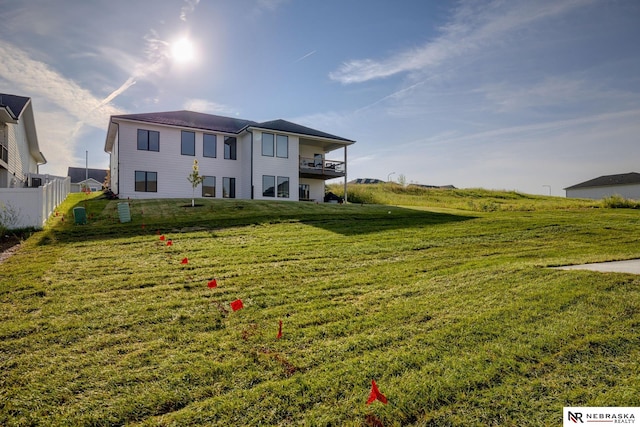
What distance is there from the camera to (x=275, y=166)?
76.2 ft

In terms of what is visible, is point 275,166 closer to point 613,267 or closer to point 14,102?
point 14,102

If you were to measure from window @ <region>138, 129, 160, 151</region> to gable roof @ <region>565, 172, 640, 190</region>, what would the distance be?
198ft

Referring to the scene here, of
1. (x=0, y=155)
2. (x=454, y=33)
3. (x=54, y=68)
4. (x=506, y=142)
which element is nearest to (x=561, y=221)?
(x=454, y=33)

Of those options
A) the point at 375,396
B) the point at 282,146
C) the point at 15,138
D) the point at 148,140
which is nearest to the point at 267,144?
the point at 282,146

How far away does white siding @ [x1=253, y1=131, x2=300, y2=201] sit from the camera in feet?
73.7

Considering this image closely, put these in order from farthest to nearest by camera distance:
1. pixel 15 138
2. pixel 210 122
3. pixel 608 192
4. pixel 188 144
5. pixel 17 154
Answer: pixel 608 192, pixel 210 122, pixel 188 144, pixel 17 154, pixel 15 138

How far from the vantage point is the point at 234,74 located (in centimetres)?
1380

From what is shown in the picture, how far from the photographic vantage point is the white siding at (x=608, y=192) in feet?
152

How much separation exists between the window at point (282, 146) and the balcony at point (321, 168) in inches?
76.8

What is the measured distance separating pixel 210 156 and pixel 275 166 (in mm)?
4511

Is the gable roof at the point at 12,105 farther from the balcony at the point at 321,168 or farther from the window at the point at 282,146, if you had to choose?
the balcony at the point at 321,168

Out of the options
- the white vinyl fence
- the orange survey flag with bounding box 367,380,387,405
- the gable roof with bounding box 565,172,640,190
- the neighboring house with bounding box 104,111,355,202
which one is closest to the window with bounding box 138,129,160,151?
the neighboring house with bounding box 104,111,355,202

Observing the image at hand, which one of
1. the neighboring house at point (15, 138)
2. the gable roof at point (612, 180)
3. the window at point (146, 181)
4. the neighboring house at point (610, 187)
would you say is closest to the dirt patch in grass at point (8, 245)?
the neighboring house at point (15, 138)

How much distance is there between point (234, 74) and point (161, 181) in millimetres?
10813
